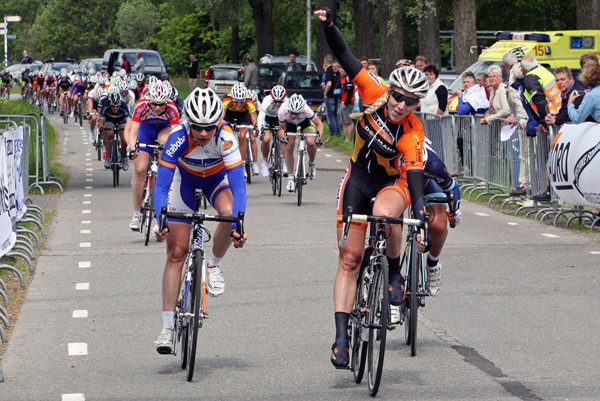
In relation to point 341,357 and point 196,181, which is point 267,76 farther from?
point 341,357

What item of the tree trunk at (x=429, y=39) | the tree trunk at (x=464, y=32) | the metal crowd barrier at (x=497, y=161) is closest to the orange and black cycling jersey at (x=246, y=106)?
the metal crowd barrier at (x=497, y=161)

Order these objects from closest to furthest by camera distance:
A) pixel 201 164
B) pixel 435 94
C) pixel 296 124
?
pixel 201 164, pixel 296 124, pixel 435 94

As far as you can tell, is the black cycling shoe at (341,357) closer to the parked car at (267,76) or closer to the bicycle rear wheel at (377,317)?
the bicycle rear wheel at (377,317)

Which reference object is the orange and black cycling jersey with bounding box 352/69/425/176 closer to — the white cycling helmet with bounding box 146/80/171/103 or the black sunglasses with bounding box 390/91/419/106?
the black sunglasses with bounding box 390/91/419/106

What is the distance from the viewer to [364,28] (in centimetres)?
4431

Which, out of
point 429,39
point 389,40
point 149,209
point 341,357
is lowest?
point 341,357

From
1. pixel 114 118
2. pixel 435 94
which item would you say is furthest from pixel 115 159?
pixel 435 94

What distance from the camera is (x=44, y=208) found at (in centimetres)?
2014

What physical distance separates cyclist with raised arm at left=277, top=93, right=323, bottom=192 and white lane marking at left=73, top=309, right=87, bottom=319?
9.98m

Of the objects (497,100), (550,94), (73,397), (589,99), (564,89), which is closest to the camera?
(73,397)

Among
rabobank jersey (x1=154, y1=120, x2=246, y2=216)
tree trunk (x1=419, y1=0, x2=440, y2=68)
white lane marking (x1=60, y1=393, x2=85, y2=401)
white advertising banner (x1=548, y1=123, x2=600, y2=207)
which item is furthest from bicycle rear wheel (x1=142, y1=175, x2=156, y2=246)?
tree trunk (x1=419, y1=0, x2=440, y2=68)

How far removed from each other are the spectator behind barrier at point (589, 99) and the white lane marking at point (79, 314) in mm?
6895

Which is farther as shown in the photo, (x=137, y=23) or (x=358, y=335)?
(x=137, y=23)

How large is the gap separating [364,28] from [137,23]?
73.5 m
